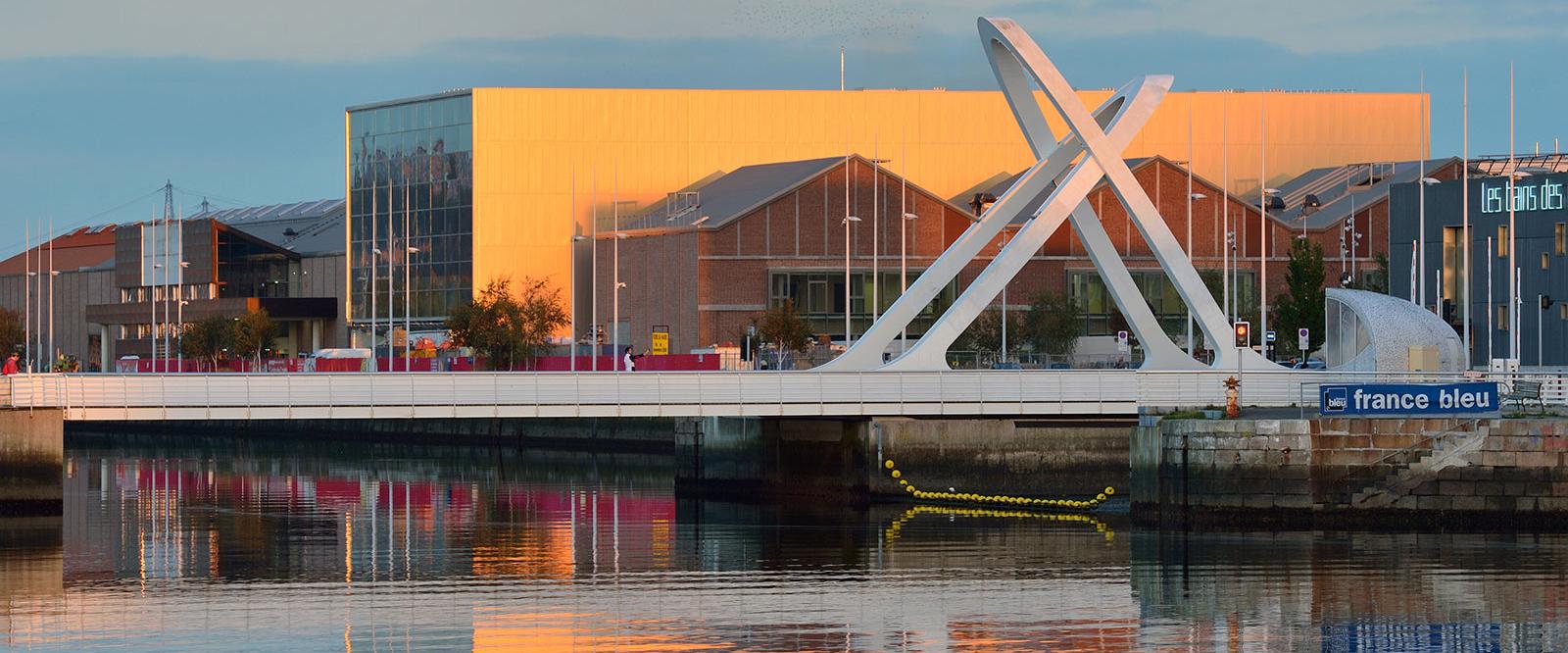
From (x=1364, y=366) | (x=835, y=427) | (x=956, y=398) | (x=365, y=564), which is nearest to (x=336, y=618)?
(x=365, y=564)

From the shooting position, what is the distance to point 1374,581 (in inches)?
1924

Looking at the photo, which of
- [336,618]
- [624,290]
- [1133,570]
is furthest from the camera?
[624,290]

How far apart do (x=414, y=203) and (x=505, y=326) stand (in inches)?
1126

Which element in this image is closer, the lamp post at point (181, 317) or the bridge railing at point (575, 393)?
the bridge railing at point (575, 393)

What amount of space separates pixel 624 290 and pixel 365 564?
85.7m

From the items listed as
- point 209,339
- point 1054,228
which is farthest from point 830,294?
point 1054,228

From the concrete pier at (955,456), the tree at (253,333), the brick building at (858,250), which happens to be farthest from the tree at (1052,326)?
the tree at (253,333)

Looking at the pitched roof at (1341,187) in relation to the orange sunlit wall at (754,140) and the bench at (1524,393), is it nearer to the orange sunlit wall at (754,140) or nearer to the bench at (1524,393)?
the orange sunlit wall at (754,140)

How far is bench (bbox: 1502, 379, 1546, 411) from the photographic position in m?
63.7

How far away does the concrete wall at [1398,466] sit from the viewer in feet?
190

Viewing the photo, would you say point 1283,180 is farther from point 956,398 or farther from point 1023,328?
point 956,398

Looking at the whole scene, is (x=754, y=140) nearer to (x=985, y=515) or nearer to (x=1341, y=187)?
(x=1341, y=187)

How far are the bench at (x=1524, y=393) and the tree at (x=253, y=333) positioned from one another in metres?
104

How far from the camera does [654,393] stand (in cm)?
6581
